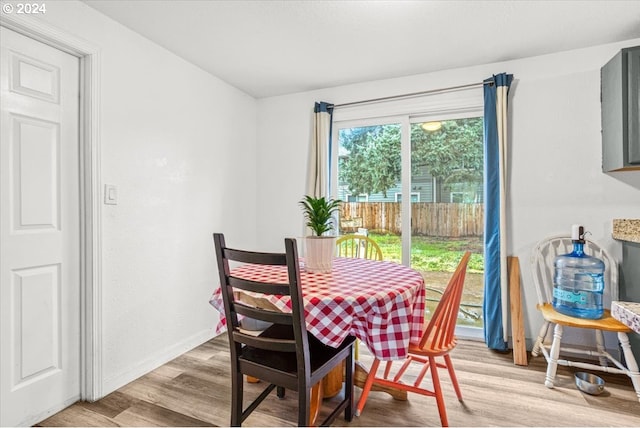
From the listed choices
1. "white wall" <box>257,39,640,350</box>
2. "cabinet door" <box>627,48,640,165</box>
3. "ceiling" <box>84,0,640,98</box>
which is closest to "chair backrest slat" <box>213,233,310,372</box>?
"ceiling" <box>84,0,640,98</box>

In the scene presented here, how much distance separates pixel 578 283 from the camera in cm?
236

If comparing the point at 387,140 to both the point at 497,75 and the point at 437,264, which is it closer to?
the point at 497,75

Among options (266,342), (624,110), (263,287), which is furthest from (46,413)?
(624,110)

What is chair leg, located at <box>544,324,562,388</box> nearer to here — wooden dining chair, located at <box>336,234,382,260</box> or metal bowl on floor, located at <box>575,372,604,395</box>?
metal bowl on floor, located at <box>575,372,604,395</box>

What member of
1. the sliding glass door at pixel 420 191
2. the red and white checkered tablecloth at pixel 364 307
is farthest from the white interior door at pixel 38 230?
the sliding glass door at pixel 420 191

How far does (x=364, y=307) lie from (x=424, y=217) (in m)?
1.86

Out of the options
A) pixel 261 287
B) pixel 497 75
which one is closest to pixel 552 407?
pixel 261 287

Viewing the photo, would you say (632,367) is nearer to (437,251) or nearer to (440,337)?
(440,337)

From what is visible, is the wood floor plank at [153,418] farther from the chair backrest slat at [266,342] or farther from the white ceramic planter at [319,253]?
the white ceramic planter at [319,253]

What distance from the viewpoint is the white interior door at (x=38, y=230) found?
1667mm

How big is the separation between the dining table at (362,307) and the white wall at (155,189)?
0.92m

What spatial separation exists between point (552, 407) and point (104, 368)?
2.65 metres

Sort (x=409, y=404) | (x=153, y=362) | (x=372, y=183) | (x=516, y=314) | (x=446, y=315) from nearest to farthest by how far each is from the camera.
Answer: (x=446, y=315), (x=409, y=404), (x=153, y=362), (x=516, y=314), (x=372, y=183)

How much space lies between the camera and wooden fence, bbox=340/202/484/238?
2.92 metres
